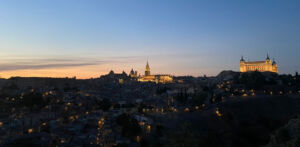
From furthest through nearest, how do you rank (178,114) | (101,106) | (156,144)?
(101,106)
(178,114)
(156,144)

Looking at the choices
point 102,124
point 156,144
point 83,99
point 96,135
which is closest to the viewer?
point 156,144

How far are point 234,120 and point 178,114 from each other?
706 inches

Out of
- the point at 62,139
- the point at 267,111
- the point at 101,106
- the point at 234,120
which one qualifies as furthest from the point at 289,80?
the point at 62,139

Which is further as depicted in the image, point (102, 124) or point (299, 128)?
point (102, 124)

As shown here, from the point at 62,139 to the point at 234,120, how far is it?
4985cm

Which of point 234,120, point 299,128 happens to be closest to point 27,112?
point 234,120

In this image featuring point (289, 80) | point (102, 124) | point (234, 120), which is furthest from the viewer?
point (289, 80)

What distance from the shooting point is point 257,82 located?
123 meters

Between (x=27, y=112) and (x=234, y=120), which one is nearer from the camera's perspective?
(x=234, y=120)

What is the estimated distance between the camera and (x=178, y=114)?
81375 mm

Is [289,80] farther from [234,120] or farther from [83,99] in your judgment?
[83,99]

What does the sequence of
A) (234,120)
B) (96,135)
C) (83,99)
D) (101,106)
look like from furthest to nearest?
(83,99) → (101,106) → (234,120) → (96,135)

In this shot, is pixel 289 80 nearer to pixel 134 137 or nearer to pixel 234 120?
pixel 234 120

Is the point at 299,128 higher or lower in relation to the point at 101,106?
higher
